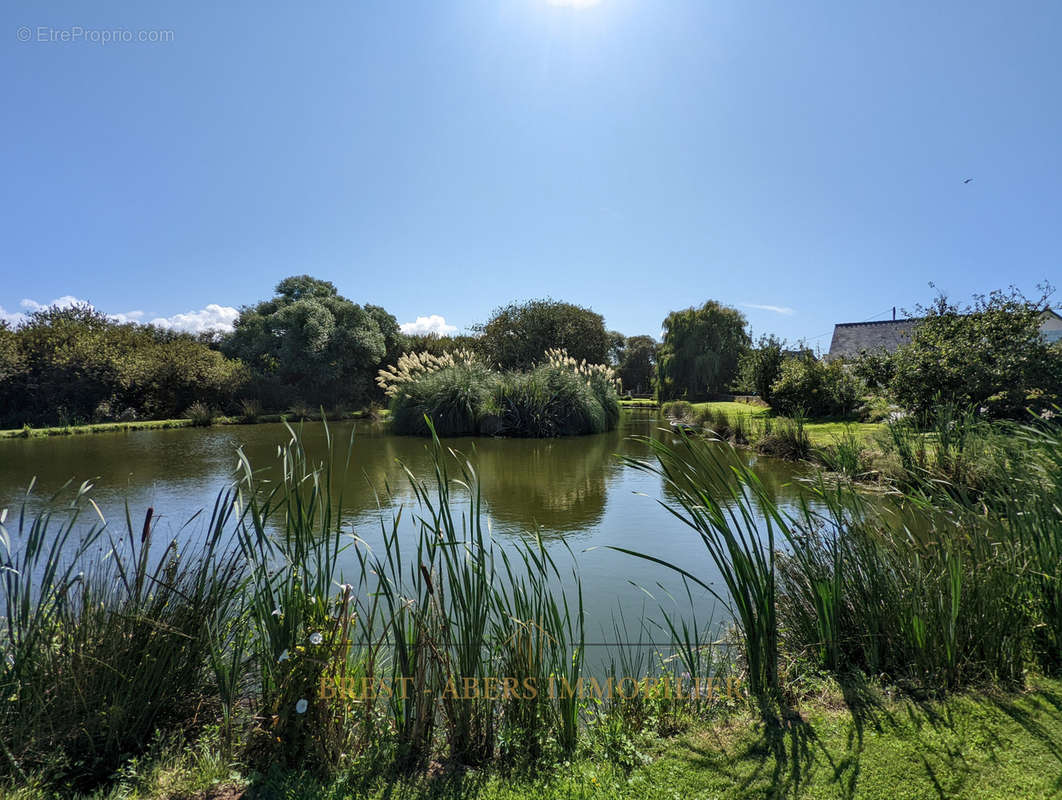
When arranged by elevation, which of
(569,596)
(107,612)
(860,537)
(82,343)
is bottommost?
(569,596)

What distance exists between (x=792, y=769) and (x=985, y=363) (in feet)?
31.9

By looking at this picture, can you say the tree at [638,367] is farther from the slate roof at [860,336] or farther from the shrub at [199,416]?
the shrub at [199,416]

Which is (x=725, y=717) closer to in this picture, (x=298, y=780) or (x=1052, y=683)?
(x=1052, y=683)

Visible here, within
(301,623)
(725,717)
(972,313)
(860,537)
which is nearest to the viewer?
(301,623)

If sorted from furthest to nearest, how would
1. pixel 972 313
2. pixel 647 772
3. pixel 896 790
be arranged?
pixel 972 313, pixel 647 772, pixel 896 790

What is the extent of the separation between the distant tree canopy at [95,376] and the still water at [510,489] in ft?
17.5

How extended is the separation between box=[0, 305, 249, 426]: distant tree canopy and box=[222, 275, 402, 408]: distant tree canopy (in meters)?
2.76

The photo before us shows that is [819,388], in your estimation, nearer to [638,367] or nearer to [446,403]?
[446,403]

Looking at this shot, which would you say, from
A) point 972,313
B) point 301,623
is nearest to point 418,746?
point 301,623

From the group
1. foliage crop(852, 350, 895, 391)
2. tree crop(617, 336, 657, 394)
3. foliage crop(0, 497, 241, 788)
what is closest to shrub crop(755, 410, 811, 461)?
foliage crop(852, 350, 895, 391)

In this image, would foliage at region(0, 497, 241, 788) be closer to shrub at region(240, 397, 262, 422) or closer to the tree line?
the tree line

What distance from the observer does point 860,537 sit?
2432mm

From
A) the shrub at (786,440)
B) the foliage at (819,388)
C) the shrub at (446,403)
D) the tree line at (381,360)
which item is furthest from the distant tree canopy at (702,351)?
the shrub at (786,440)

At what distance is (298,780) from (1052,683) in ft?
9.06
